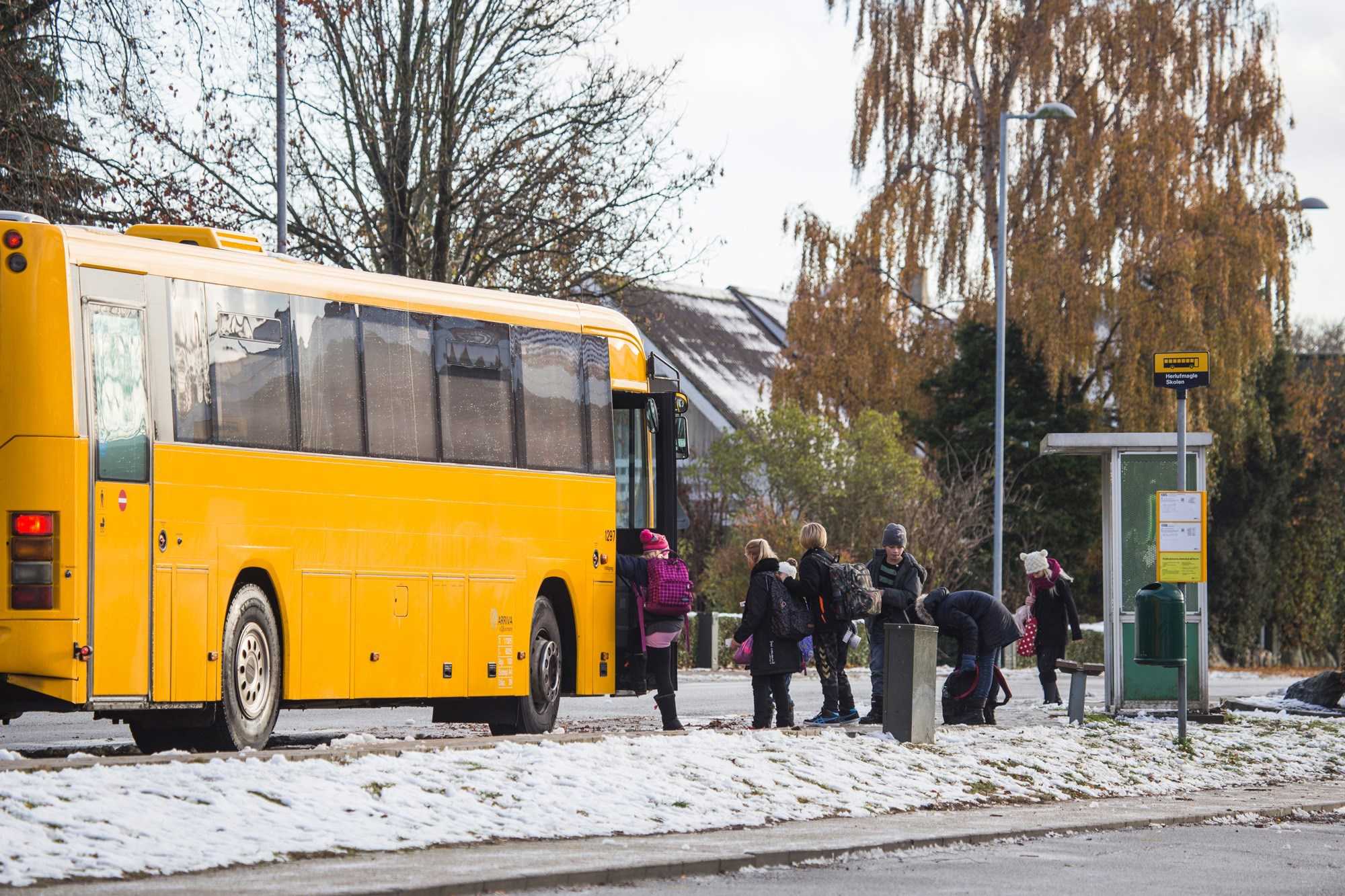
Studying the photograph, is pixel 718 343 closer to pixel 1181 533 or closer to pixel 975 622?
pixel 975 622

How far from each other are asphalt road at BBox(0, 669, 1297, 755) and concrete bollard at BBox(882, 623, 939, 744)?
3.02 metres

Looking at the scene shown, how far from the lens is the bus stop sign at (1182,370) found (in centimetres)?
1853

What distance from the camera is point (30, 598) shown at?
13.1 meters

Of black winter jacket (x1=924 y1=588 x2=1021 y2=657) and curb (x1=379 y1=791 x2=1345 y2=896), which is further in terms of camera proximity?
black winter jacket (x1=924 y1=588 x2=1021 y2=657)

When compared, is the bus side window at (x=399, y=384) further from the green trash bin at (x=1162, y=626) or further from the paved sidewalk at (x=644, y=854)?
the green trash bin at (x=1162, y=626)

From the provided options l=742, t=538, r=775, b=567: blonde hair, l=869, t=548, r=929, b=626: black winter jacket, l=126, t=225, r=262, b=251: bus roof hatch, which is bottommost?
l=869, t=548, r=929, b=626: black winter jacket

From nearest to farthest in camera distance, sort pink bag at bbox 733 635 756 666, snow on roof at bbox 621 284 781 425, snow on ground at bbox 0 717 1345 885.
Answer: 1. snow on ground at bbox 0 717 1345 885
2. pink bag at bbox 733 635 756 666
3. snow on roof at bbox 621 284 781 425

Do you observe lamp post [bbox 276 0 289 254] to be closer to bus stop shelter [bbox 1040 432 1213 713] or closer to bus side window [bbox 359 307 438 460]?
bus stop shelter [bbox 1040 432 1213 713]

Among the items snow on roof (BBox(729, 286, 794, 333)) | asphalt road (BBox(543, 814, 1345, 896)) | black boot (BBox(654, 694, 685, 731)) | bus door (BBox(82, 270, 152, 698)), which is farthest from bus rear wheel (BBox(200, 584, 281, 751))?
snow on roof (BBox(729, 286, 794, 333))

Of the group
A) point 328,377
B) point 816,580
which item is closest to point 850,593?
point 816,580

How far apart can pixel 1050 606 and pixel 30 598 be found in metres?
12.5

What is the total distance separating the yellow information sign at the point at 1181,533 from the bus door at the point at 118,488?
8806 mm

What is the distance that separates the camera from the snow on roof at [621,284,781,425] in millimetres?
58219

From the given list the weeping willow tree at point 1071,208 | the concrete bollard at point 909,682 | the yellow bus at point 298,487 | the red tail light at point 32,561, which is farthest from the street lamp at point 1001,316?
the red tail light at point 32,561
